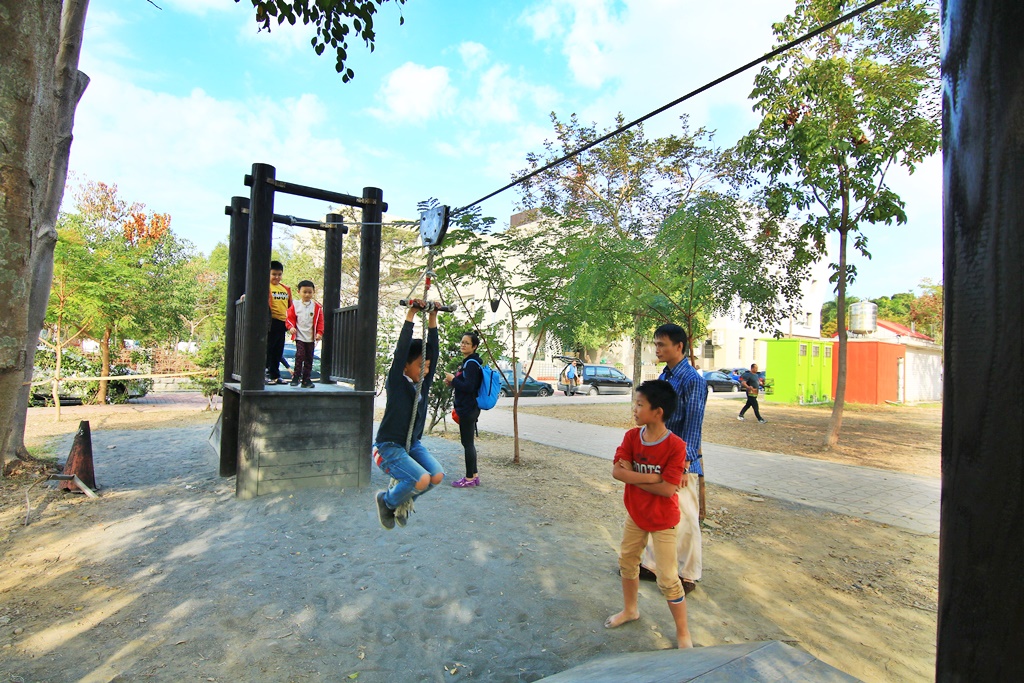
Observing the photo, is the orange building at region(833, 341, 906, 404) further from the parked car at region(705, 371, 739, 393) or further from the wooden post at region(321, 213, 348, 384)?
the wooden post at region(321, 213, 348, 384)

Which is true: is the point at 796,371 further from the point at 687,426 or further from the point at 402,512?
the point at 402,512

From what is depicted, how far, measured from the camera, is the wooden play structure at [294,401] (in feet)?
20.7

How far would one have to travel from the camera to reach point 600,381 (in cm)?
3231

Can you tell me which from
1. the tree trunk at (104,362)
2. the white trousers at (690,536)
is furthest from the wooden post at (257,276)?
the tree trunk at (104,362)

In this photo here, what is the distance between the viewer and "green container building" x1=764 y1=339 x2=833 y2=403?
23.8 m

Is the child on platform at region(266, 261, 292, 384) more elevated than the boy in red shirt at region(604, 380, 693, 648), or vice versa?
the child on platform at region(266, 261, 292, 384)

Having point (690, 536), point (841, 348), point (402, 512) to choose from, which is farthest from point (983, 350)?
point (841, 348)

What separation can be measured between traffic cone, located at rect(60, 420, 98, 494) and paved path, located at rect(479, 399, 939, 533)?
25.6 ft

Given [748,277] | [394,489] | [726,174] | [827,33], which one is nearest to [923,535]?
[748,277]

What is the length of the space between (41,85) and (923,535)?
818cm

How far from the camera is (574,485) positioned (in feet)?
26.1

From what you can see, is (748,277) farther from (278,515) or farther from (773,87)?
(278,515)

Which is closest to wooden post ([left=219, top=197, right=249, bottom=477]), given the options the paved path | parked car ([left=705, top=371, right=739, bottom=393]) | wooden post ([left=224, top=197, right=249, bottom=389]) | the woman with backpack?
wooden post ([left=224, top=197, right=249, bottom=389])

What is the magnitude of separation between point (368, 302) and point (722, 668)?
5.71 m
